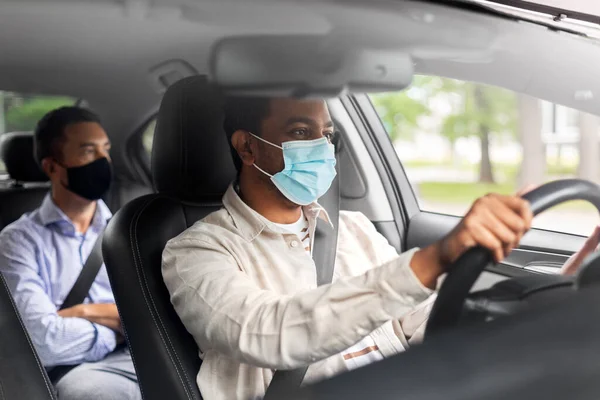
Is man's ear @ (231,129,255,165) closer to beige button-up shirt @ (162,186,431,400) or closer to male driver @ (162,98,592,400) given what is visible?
male driver @ (162,98,592,400)

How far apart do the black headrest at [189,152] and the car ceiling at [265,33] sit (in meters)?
0.09

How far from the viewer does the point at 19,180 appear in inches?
68.4

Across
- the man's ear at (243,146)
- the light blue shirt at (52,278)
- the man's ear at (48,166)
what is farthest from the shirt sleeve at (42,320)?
the man's ear at (243,146)

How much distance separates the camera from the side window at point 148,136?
1.72 m

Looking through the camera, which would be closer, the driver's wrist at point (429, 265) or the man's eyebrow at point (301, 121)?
the driver's wrist at point (429, 265)

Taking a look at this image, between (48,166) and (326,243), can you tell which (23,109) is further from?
(326,243)

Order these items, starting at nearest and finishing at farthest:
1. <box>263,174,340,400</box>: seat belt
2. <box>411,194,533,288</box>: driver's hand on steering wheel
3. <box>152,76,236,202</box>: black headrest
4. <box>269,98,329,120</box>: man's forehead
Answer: <box>411,194,533,288</box>: driver's hand on steering wheel, <box>269,98,329,120</box>: man's forehead, <box>263,174,340,400</box>: seat belt, <box>152,76,236,202</box>: black headrest

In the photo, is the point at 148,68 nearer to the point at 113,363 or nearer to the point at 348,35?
the point at 348,35

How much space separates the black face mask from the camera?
193cm

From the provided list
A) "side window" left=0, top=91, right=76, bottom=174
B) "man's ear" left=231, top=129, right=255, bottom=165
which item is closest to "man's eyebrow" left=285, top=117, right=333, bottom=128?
"man's ear" left=231, top=129, right=255, bottom=165

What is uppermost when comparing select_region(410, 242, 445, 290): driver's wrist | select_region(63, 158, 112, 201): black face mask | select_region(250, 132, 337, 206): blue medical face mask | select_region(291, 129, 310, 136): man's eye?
select_region(291, 129, 310, 136): man's eye

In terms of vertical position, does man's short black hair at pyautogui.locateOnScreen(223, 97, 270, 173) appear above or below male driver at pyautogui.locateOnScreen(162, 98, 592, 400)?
above

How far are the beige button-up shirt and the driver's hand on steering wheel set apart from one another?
0.17 feet

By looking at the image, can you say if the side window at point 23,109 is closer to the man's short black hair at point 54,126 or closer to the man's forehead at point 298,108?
the man's short black hair at point 54,126
